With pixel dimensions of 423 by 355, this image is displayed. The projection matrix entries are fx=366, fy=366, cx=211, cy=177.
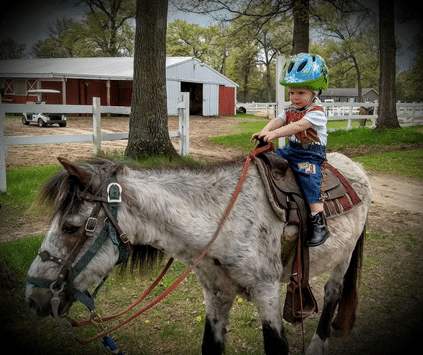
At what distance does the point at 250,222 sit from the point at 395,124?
56.2 feet

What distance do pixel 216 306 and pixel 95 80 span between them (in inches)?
1248

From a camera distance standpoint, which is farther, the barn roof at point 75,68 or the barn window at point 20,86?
the barn window at point 20,86

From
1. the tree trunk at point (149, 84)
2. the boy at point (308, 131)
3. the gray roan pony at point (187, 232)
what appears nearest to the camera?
the gray roan pony at point (187, 232)

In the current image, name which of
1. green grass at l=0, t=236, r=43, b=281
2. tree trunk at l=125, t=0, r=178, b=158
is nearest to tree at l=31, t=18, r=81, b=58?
tree trunk at l=125, t=0, r=178, b=158

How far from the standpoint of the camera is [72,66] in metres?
33.0

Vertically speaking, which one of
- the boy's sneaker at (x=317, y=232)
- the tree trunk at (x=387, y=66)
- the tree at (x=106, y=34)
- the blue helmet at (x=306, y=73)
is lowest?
the boy's sneaker at (x=317, y=232)

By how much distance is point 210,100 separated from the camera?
35.9 m

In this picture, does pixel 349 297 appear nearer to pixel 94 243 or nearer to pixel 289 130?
pixel 289 130

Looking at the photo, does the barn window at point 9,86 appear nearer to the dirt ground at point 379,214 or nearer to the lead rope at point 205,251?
the dirt ground at point 379,214

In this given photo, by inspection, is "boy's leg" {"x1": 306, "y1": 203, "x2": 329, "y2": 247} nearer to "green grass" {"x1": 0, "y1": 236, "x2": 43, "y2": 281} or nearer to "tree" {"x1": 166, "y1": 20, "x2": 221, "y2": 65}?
"green grass" {"x1": 0, "y1": 236, "x2": 43, "y2": 281}

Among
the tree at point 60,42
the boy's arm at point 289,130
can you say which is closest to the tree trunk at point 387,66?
the boy's arm at point 289,130

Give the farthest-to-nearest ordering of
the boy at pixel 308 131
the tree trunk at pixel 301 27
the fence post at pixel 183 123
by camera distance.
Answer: the tree trunk at pixel 301 27, the fence post at pixel 183 123, the boy at pixel 308 131

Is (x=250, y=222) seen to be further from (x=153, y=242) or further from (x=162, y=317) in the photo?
(x=162, y=317)

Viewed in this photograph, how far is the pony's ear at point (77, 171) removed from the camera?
1.91 meters
